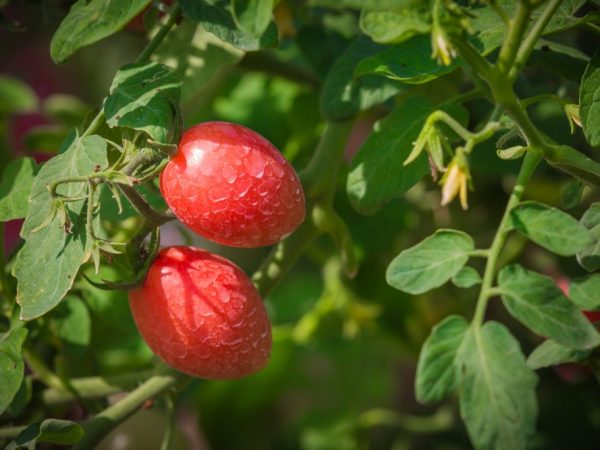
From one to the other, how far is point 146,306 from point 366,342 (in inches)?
17.8

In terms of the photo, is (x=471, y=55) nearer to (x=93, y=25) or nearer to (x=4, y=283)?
(x=93, y=25)

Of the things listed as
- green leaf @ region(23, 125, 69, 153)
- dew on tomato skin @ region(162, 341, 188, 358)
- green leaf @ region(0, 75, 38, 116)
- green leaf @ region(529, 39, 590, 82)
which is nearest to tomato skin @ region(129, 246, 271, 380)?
dew on tomato skin @ region(162, 341, 188, 358)

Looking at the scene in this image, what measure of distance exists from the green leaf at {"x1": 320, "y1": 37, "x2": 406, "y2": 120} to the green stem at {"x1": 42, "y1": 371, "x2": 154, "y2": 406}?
8.4 inches

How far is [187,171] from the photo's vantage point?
0.42 metres

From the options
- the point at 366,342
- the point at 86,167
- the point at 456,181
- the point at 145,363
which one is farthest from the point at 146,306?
the point at 366,342

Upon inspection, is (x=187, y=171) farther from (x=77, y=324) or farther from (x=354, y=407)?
(x=354, y=407)

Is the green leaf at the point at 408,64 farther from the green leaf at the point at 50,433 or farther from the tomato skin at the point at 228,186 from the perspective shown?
the green leaf at the point at 50,433

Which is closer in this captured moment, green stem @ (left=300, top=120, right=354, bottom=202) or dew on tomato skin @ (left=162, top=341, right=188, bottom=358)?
dew on tomato skin @ (left=162, top=341, right=188, bottom=358)

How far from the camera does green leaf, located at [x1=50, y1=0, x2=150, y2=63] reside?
0.45 m

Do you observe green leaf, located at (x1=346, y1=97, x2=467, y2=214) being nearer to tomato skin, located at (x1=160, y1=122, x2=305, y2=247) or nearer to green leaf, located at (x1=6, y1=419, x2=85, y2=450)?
tomato skin, located at (x1=160, y1=122, x2=305, y2=247)

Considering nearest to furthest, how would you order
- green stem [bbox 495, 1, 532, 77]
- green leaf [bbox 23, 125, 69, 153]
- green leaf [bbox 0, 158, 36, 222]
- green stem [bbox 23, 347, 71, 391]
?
green stem [bbox 495, 1, 532, 77] < green leaf [bbox 0, 158, 36, 222] < green stem [bbox 23, 347, 71, 391] < green leaf [bbox 23, 125, 69, 153]

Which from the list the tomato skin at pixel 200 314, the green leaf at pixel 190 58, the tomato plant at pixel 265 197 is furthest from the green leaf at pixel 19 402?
the green leaf at pixel 190 58

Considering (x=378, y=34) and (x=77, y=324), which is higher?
(x=378, y=34)

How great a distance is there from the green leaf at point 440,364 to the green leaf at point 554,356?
5 cm
